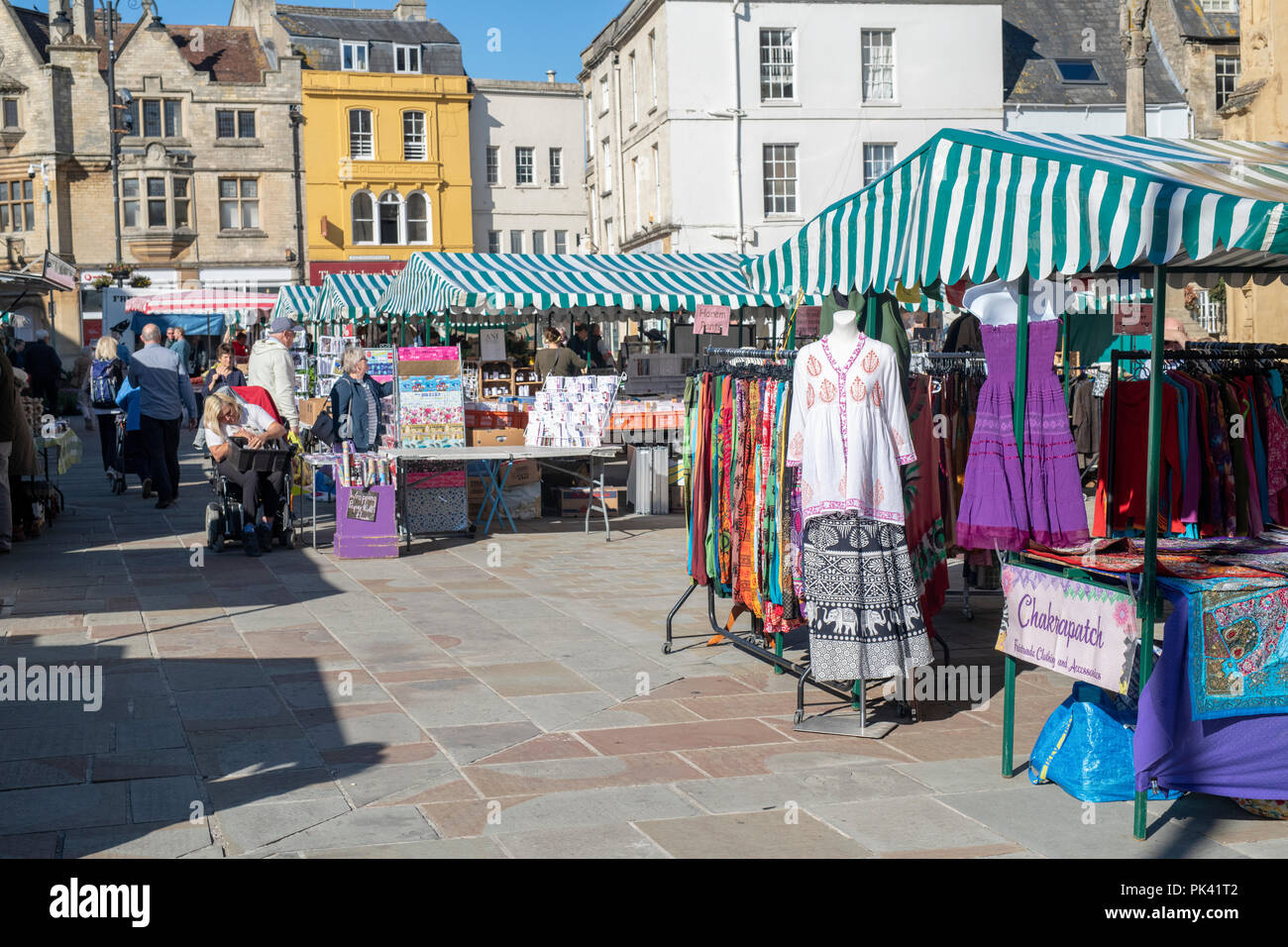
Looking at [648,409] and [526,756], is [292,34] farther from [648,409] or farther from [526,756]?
[526,756]

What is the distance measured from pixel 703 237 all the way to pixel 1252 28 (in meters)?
14.9

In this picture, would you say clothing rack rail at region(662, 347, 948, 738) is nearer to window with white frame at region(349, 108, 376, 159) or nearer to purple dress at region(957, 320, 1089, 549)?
purple dress at region(957, 320, 1089, 549)

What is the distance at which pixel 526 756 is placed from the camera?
5.71 m

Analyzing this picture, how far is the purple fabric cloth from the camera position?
483 centimetres

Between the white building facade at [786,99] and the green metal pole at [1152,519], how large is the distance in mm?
26101

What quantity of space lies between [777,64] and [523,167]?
57.8ft

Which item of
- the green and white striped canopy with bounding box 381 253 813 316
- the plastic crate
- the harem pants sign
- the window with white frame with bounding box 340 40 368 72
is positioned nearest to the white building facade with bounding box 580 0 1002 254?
the green and white striped canopy with bounding box 381 253 813 316

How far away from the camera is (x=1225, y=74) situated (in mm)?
34969

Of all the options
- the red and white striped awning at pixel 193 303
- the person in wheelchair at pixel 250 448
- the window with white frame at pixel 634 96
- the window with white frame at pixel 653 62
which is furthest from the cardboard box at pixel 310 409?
the window with white frame at pixel 634 96

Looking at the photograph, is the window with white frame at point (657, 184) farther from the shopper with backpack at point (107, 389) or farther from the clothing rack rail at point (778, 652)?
the clothing rack rail at point (778, 652)

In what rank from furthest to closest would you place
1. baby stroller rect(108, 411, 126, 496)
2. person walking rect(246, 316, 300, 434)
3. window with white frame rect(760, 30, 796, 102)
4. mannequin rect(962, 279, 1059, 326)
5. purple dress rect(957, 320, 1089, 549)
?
window with white frame rect(760, 30, 796, 102)
baby stroller rect(108, 411, 126, 496)
person walking rect(246, 316, 300, 434)
mannequin rect(962, 279, 1059, 326)
purple dress rect(957, 320, 1089, 549)

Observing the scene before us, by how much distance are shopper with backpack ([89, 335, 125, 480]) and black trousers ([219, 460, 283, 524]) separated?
470 centimetres

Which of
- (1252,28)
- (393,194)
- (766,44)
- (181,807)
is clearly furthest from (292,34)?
(181,807)

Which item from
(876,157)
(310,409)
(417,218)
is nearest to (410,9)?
(417,218)
